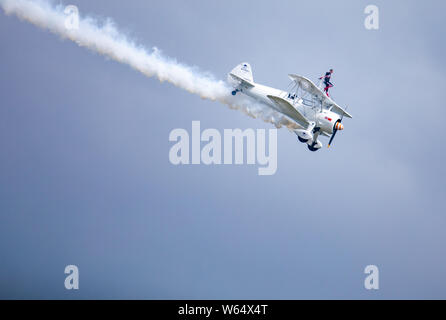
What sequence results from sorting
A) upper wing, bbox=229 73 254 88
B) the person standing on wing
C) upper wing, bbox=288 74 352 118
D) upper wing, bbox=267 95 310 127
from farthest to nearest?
upper wing, bbox=229 73 254 88
the person standing on wing
upper wing, bbox=288 74 352 118
upper wing, bbox=267 95 310 127

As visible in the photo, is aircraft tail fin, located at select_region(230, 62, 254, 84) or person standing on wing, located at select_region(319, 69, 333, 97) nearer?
person standing on wing, located at select_region(319, 69, 333, 97)

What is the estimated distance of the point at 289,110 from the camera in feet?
112

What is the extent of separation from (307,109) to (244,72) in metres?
4.19

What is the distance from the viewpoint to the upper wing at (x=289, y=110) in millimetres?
33594

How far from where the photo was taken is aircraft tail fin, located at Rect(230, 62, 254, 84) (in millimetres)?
36000
